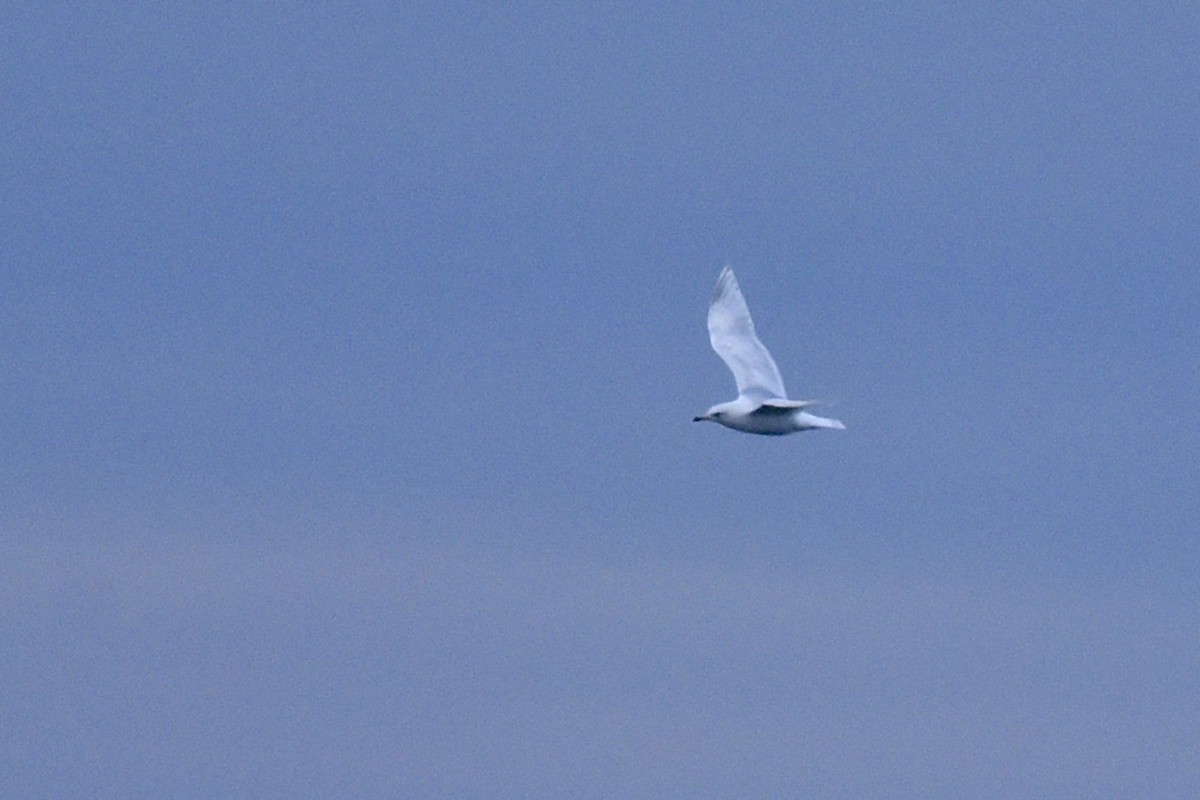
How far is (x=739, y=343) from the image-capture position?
48375 mm

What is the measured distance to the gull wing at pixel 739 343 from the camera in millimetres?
47438

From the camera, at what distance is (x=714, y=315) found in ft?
160

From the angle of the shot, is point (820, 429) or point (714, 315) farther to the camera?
point (714, 315)

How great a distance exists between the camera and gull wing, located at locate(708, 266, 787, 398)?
4744 cm

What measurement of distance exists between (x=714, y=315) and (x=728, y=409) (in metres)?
3.62

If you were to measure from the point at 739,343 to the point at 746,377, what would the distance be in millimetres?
1116

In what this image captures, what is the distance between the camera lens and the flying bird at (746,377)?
148 feet

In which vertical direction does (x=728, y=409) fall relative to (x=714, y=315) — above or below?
below

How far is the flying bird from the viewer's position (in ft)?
148

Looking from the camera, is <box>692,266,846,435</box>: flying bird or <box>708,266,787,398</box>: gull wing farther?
<box>708,266,787,398</box>: gull wing

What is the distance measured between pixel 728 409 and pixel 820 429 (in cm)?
196

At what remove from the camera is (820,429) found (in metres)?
44.9

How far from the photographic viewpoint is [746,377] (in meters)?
47.5

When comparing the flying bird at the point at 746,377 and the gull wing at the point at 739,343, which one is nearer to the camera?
the flying bird at the point at 746,377
